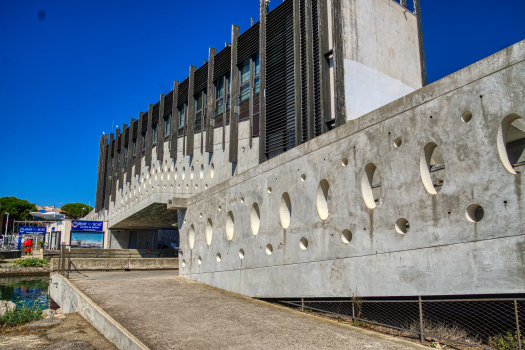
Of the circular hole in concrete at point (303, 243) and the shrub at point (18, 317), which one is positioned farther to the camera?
the circular hole in concrete at point (303, 243)

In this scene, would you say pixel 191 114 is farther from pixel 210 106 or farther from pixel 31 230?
pixel 31 230

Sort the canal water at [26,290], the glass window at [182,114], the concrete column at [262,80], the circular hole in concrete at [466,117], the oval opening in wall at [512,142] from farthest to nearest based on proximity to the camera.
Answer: the glass window at [182,114]
the canal water at [26,290]
the concrete column at [262,80]
the circular hole in concrete at [466,117]
the oval opening in wall at [512,142]

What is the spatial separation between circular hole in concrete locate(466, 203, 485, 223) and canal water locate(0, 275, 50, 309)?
47.9 feet

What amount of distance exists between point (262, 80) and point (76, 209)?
94991 mm

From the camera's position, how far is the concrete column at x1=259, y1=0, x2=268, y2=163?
15330 mm

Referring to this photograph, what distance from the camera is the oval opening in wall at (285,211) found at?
9.61 metres

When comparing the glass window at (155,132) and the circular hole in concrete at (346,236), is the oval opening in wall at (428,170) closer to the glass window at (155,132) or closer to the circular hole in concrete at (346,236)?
the circular hole in concrete at (346,236)

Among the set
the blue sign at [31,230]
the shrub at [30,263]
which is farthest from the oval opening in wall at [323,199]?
the blue sign at [31,230]

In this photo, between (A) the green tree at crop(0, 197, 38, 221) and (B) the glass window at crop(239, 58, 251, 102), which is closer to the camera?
(B) the glass window at crop(239, 58, 251, 102)

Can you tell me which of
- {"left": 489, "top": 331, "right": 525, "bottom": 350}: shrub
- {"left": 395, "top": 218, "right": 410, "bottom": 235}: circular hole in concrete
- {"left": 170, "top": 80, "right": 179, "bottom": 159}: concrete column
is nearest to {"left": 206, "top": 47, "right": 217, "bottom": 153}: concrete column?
{"left": 170, "top": 80, "right": 179, "bottom": 159}: concrete column

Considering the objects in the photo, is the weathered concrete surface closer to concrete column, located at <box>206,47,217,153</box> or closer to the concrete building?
the concrete building

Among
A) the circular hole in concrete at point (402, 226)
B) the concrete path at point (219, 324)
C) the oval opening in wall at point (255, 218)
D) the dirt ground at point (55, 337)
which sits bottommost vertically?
the dirt ground at point (55, 337)

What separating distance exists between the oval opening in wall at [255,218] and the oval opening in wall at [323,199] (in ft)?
8.41

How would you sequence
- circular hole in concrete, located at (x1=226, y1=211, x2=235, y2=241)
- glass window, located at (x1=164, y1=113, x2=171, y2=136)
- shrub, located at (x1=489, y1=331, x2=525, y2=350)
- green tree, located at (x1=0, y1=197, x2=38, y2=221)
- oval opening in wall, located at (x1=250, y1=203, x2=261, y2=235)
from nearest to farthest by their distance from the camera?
shrub, located at (x1=489, y1=331, x2=525, y2=350)
oval opening in wall, located at (x1=250, y1=203, x2=261, y2=235)
circular hole in concrete, located at (x1=226, y1=211, x2=235, y2=241)
glass window, located at (x1=164, y1=113, x2=171, y2=136)
green tree, located at (x1=0, y1=197, x2=38, y2=221)
